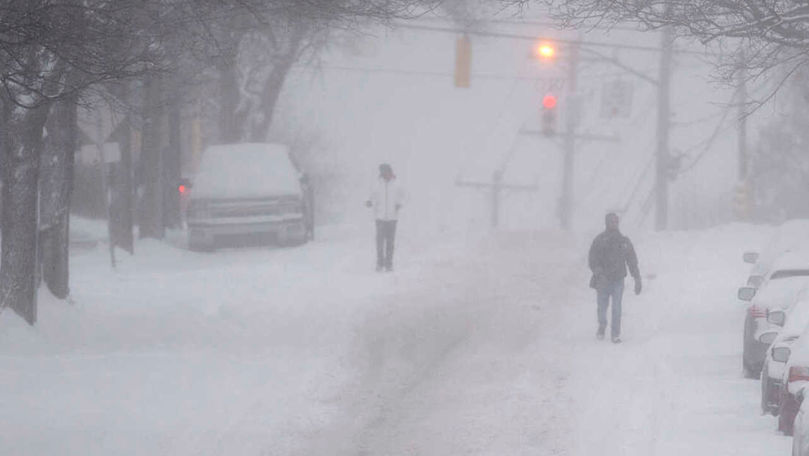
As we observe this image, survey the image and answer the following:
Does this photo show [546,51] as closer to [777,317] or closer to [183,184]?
[183,184]

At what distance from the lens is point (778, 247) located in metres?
15.9

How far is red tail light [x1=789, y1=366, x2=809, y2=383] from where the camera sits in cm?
955

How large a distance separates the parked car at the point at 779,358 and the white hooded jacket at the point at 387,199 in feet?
33.9

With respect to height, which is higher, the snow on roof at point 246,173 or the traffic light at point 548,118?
the traffic light at point 548,118

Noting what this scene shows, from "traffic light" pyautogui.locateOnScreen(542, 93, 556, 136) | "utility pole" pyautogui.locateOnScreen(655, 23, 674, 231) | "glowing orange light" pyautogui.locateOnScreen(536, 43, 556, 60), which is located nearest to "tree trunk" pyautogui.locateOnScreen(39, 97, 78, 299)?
"glowing orange light" pyautogui.locateOnScreen(536, 43, 556, 60)

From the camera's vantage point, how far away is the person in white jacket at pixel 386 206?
69.6ft

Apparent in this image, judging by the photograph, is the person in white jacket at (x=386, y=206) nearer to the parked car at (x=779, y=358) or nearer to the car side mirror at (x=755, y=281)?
the car side mirror at (x=755, y=281)

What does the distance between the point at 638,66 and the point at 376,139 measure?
15195mm

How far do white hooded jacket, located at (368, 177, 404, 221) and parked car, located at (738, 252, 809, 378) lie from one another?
327 inches

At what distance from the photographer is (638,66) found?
2734 inches

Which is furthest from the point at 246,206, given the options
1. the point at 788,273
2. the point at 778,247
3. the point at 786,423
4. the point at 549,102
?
the point at 786,423

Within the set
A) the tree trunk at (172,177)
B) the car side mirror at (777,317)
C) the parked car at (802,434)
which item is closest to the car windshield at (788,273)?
the car side mirror at (777,317)

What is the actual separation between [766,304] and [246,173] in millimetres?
14649

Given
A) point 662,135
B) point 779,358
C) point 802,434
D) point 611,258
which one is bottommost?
point 779,358
